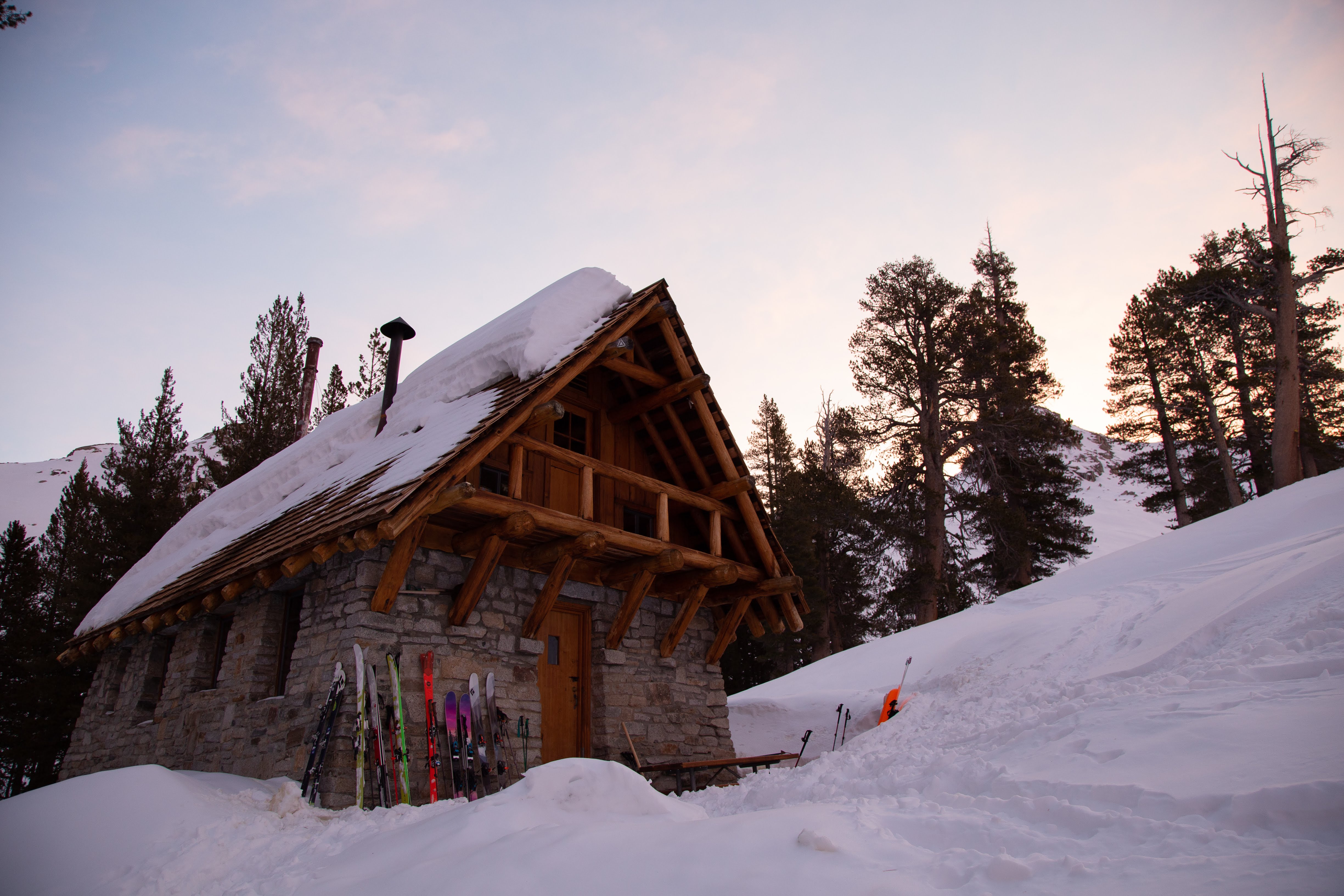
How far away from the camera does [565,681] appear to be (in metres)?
8.77

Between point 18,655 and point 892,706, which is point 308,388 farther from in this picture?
point 892,706

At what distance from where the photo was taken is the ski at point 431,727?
6.66 m

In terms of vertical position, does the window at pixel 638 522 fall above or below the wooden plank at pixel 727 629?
above

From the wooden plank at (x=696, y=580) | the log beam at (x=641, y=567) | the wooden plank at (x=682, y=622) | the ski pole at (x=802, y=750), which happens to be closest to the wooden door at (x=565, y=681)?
the log beam at (x=641, y=567)

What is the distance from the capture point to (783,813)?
11.8 ft

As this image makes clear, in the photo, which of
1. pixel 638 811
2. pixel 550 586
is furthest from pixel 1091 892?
pixel 550 586

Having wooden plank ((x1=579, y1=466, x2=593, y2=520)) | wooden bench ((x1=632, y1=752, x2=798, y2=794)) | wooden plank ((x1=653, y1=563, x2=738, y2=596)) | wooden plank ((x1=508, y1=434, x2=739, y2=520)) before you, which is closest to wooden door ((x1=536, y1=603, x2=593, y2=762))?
wooden bench ((x1=632, y1=752, x2=798, y2=794))

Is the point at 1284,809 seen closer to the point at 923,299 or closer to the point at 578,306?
the point at 578,306

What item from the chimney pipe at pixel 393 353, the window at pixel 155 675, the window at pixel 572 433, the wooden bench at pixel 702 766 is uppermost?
the chimney pipe at pixel 393 353

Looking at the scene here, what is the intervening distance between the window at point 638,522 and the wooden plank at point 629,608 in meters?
0.82

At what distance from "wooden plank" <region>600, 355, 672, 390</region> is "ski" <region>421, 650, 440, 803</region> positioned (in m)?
3.83

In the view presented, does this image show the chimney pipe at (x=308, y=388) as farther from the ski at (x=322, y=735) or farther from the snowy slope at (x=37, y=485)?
the snowy slope at (x=37, y=485)

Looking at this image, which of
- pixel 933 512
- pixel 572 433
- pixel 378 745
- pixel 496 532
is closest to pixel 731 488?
pixel 572 433

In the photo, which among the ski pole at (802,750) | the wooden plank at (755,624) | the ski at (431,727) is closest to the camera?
the ski at (431,727)
